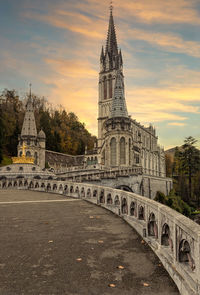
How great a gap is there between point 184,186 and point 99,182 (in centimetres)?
3688

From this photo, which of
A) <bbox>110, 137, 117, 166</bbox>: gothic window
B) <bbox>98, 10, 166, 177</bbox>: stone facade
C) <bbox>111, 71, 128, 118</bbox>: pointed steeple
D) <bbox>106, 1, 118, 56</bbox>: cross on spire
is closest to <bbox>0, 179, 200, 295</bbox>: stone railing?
<bbox>98, 10, 166, 177</bbox>: stone facade

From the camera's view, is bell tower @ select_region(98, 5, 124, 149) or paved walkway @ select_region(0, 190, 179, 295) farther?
bell tower @ select_region(98, 5, 124, 149)

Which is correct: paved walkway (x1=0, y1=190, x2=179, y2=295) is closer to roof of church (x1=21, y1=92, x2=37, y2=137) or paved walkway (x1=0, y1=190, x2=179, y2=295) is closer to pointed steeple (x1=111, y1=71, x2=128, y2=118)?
pointed steeple (x1=111, y1=71, x2=128, y2=118)

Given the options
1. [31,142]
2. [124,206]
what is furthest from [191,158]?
[124,206]

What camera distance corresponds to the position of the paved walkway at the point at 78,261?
3.84 m

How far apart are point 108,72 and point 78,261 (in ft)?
311

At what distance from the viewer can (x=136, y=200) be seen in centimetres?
736

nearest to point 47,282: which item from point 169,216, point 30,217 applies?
point 169,216

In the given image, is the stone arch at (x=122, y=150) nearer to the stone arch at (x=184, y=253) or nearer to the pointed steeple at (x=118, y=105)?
the pointed steeple at (x=118, y=105)

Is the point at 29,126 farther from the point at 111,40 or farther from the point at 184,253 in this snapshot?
the point at 184,253

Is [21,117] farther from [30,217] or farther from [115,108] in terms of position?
[30,217]

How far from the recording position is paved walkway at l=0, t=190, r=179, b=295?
3.84 meters

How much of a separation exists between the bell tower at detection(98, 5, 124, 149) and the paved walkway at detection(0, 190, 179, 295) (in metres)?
81.1

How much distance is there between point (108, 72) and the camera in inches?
3679
